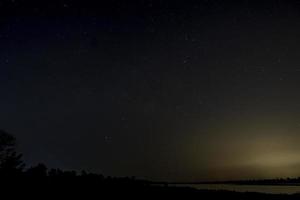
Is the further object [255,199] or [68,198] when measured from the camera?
[255,199]

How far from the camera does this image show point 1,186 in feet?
76.7

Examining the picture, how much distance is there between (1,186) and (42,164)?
33.5 metres

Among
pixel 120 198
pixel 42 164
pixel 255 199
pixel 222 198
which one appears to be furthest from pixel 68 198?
pixel 42 164

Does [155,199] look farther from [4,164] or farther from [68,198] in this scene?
[4,164]

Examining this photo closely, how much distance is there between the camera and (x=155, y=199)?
23.1 metres

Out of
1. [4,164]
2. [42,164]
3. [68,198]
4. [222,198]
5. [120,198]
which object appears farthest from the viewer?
[42,164]

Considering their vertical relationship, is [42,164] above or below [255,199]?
above

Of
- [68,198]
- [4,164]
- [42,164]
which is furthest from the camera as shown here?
[42,164]

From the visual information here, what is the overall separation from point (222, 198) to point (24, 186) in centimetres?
1529

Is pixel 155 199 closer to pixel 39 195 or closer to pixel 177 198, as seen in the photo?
pixel 177 198

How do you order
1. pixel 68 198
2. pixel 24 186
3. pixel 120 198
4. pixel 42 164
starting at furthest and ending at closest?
1. pixel 42 164
2. pixel 24 186
3. pixel 120 198
4. pixel 68 198

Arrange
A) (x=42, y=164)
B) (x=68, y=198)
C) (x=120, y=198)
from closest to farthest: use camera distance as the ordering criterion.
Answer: (x=68, y=198) → (x=120, y=198) → (x=42, y=164)

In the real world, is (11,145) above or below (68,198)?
above

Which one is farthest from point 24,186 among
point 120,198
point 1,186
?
point 120,198
